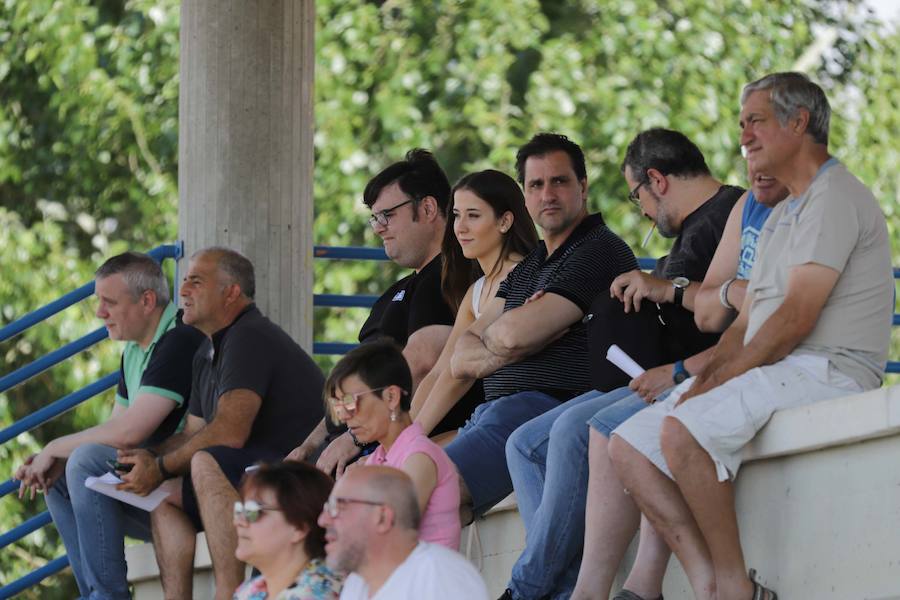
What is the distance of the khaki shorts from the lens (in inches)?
207

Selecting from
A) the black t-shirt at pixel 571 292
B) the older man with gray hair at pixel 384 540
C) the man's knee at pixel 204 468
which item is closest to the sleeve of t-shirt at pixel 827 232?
the black t-shirt at pixel 571 292

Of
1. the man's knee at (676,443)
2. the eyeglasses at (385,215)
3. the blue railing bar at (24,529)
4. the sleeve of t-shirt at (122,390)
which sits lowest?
the blue railing bar at (24,529)

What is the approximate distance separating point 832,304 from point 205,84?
411cm

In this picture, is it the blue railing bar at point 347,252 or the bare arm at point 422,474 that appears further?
the blue railing bar at point 347,252

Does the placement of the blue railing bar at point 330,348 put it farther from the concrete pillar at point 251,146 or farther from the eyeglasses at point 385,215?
the eyeglasses at point 385,215

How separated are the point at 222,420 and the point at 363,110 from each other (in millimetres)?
7305

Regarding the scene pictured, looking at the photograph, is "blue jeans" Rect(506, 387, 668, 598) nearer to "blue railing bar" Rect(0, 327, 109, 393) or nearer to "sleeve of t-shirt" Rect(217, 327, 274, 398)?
"sleeve of t-shirt" Rect(217, 327, 274, 398)

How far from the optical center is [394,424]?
580 cm

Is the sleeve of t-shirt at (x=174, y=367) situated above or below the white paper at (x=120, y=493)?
above

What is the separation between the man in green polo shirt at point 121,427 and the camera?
7359mm

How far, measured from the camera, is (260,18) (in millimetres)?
8766

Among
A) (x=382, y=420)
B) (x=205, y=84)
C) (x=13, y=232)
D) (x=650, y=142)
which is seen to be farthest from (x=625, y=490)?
(x=13, y=232)

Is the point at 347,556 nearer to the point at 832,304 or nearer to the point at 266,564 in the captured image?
the point at 266,564

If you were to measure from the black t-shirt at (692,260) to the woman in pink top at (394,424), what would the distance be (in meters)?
0.76
